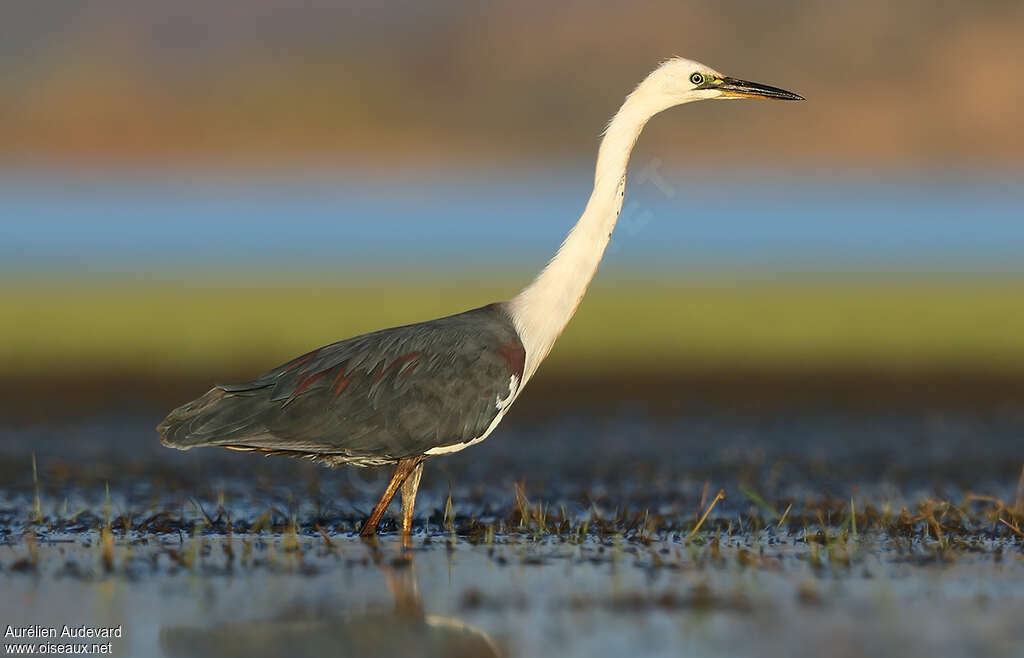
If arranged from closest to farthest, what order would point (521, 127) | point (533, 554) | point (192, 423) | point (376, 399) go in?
point (533, 554)
point (192, 423)
point (376, 399)
point (521, 127)

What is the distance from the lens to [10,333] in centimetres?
2345

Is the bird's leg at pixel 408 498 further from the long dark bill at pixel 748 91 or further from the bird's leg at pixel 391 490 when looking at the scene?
the long dark bill at pixel 748 91

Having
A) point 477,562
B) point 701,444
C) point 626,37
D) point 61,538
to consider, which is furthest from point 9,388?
point 626,37

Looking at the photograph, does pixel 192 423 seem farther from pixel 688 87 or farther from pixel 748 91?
pixel 748 91

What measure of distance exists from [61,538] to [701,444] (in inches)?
269

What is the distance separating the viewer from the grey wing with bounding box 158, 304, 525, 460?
941 cm

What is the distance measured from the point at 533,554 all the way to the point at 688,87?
10.7 ft

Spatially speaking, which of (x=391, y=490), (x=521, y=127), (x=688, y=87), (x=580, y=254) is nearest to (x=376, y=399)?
(x=391, y=490)

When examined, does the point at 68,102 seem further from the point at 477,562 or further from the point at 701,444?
the point at 477,562

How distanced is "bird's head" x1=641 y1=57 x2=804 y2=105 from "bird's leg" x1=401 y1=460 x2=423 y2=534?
2791 mm

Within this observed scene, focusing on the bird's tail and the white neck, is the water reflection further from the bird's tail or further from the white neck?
the white neck

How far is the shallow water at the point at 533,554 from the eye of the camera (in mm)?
7129

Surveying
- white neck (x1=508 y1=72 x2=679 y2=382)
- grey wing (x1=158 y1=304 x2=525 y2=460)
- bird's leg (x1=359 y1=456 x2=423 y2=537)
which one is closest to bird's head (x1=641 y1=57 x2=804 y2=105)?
white neck (x1=508 y1=72 x2=679 y2=382)

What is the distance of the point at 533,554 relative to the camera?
8.92 metres
